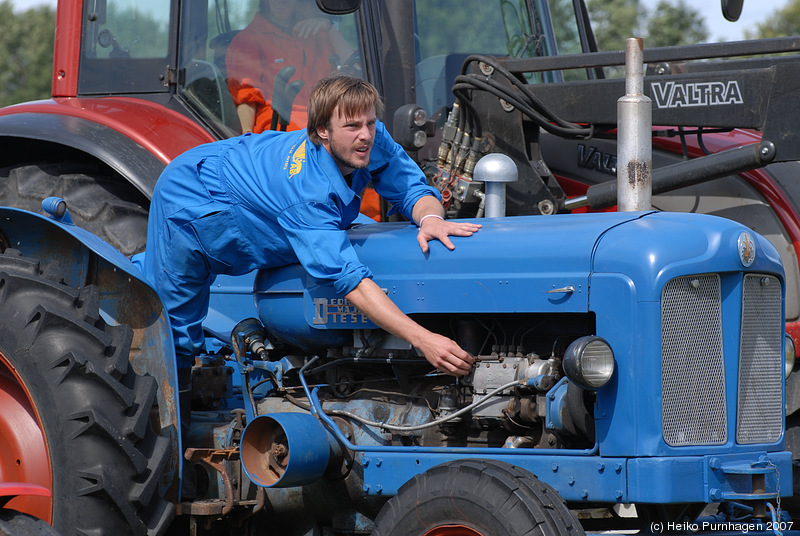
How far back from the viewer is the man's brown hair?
3416 mm

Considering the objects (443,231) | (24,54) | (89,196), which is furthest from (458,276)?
(24,54)

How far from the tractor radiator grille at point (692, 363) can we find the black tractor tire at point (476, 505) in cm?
43

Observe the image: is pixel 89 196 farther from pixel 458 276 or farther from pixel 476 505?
pixel 476 505

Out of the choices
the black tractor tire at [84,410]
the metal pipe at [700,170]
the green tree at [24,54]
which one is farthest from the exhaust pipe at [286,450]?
the green tree at [24,54]

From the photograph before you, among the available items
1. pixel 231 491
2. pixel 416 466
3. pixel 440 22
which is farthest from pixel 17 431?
pixel 440 22

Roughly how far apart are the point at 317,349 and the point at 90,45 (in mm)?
2126

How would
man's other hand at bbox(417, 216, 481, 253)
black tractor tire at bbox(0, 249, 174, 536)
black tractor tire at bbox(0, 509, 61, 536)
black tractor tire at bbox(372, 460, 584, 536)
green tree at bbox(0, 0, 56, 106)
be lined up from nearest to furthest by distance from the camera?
black tractor tire at bbox(372, 460, 584, 536) < black tractor tire at bbox(0, 509, 61, 536) < black tractor tire at bbox(0, 249, 174, 536) < man's other hand at bbox(417, 216, 481, 253) < green tree at bbox(0, 0, 56, 106)

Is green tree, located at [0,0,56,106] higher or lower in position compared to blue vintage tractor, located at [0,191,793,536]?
higher

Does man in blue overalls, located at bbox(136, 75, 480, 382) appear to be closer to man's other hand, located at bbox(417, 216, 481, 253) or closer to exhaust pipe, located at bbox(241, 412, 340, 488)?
man's other hand, located at bbox(417, 216, 481, 253)

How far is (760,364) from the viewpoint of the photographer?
3244 millimetres

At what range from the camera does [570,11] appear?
18.9 ft

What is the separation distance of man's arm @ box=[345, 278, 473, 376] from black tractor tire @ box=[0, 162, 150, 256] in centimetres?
143

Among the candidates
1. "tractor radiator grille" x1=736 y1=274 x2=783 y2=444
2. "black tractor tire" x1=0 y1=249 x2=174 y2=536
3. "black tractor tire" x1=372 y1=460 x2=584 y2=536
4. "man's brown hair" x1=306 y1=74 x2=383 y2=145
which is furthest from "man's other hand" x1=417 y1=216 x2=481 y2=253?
"black tractor tire" x1=0 y1=249 x2=174 y2=536

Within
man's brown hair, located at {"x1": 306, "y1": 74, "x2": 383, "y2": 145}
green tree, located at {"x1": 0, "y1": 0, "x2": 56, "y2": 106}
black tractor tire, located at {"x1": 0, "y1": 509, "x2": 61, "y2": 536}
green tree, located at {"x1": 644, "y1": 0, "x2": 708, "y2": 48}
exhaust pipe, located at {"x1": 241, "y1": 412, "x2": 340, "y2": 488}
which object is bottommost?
black tractor tire, located at {"x1": 0, "y1": 509, "x2": 61, "y2": 536}
